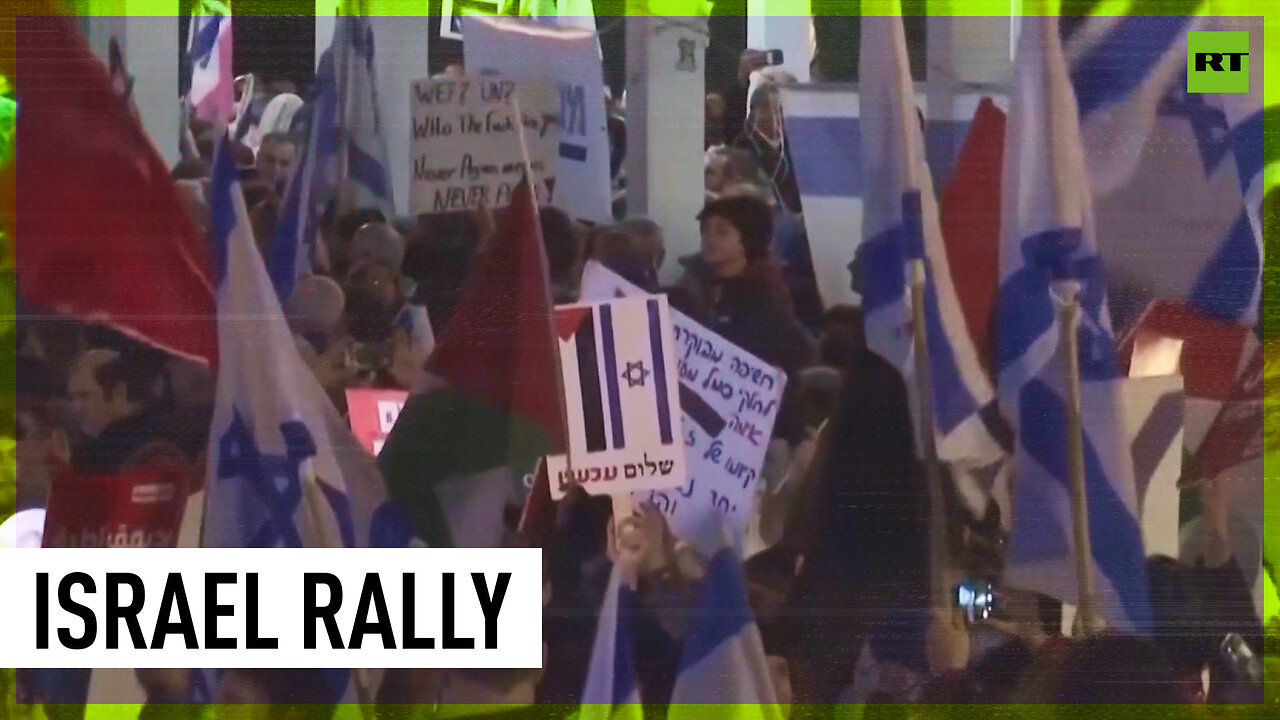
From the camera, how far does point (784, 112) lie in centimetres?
267

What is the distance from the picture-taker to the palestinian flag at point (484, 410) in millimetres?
2682

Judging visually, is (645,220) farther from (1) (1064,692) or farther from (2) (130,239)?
(1) (1064,692)

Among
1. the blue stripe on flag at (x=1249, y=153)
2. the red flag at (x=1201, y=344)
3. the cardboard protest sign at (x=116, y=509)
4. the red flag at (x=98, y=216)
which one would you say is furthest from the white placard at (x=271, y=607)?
the blue stripe on flag at (x=1249, y=153)

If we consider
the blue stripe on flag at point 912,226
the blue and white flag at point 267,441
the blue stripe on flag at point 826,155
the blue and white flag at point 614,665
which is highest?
Result: the blue stripe on flag at point 826,155

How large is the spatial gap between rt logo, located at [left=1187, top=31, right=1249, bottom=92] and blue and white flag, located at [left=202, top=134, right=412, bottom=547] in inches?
65.7

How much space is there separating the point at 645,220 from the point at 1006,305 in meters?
0.68

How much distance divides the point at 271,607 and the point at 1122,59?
186 centimetres

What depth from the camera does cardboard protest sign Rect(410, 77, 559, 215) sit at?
2674mm

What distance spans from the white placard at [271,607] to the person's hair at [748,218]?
2.24 feet

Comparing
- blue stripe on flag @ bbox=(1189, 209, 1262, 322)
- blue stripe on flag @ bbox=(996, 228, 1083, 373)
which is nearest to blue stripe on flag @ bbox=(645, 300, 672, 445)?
Answer: blue stripe on flag @ bbox=(996, 228, 1083, 373)

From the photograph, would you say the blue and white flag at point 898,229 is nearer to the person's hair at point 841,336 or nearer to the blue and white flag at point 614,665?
the person's hair at point 841,336

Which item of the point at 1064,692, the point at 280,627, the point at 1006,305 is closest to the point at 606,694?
the point at 280,627

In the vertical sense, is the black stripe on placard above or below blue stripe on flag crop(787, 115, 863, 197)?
below

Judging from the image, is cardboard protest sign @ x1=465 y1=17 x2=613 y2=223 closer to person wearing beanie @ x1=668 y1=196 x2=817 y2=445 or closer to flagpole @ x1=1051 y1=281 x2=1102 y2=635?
person wearing beanie @ x1=668 y1=196 x2=817 y2=445
